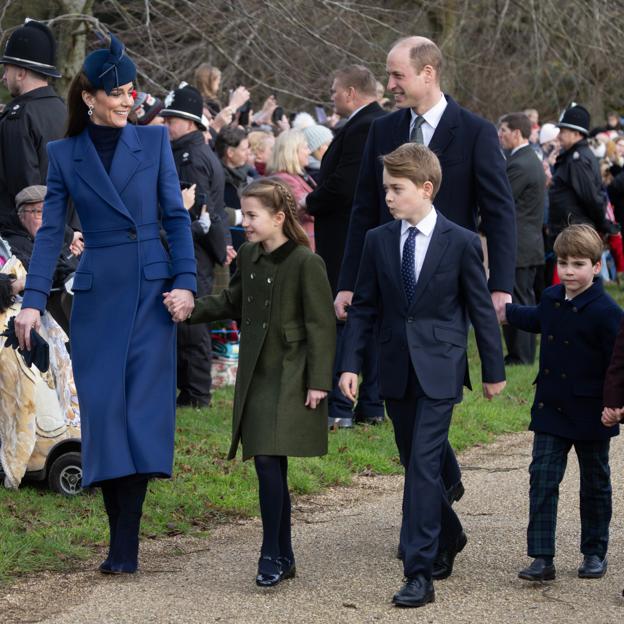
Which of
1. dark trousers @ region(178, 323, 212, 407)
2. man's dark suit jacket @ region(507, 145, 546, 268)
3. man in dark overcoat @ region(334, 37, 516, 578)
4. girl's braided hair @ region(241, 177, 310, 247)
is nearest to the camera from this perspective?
girl's braided hair @ region(241, 177, 310, 247)

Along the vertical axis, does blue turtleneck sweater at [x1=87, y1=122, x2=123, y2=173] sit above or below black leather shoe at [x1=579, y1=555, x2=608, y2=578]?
above

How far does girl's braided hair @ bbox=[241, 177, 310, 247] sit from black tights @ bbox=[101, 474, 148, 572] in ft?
3.83

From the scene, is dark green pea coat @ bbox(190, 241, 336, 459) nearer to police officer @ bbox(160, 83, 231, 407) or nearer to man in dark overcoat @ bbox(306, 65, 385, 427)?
man in dark overcoat @ bbox(306, 65, 385, 427)

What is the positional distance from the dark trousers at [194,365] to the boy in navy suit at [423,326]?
385 cm

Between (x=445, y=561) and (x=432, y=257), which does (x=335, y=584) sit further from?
(x=432, y=257)

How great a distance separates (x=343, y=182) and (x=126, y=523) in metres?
3.53

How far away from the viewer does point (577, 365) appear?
5.51 m

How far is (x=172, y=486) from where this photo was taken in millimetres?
7172

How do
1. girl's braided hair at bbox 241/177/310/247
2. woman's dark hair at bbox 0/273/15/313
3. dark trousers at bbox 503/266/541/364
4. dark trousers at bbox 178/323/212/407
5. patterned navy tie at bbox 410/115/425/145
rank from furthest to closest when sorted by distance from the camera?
dark trousers at bbox 503/266/541/364 < dark trousers at bbox 178/323/212/407 < woman's dark hair at bbox 0/273/15/313 < patterned navy tie at bbox 410/115/425/145 < girl's braided hair at bbox 241/177/310/247

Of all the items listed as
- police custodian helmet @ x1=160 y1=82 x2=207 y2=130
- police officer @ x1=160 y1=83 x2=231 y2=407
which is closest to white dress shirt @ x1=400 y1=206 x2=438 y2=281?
police officer @ x1=160 y1=83 x2=231 y2=407

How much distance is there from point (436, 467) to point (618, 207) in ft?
40.5

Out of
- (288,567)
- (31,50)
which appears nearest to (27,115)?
(31,50)

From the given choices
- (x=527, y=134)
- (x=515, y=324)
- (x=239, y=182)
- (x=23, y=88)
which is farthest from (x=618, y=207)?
(x=515, y=324)

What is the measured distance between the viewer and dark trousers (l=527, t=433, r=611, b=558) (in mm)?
5484
